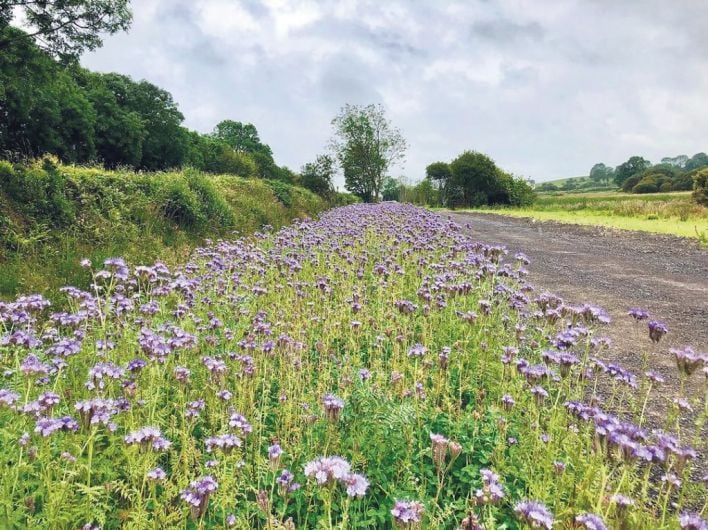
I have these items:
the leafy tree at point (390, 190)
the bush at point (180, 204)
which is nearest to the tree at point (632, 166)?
the leafy tree at point (390, 190)

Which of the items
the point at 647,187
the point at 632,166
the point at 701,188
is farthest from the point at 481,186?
the point at 632,166

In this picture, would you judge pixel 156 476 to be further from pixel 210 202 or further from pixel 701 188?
pixel 701 188

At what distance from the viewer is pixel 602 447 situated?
2281 mm

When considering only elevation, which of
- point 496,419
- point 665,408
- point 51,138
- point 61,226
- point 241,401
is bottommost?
point 665,408

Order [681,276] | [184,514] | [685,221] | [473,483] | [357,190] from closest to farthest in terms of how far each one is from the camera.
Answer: [184,514], [473,483], [681,276], [685,221], [357,190]

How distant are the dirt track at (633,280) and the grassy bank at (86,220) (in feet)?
25.5

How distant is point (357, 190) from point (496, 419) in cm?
6739

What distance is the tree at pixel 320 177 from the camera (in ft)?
134

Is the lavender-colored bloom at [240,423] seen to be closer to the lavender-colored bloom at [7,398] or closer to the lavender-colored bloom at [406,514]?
the lavender-colored bloom at [406,514]

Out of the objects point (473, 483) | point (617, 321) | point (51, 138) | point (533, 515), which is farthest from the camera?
point (51, 138)

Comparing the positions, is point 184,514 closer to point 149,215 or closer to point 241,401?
point 241,401

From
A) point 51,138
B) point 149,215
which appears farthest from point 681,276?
point 51,138

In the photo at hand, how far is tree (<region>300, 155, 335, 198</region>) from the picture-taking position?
4072cm

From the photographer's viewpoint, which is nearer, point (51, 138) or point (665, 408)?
point (665, 408)
